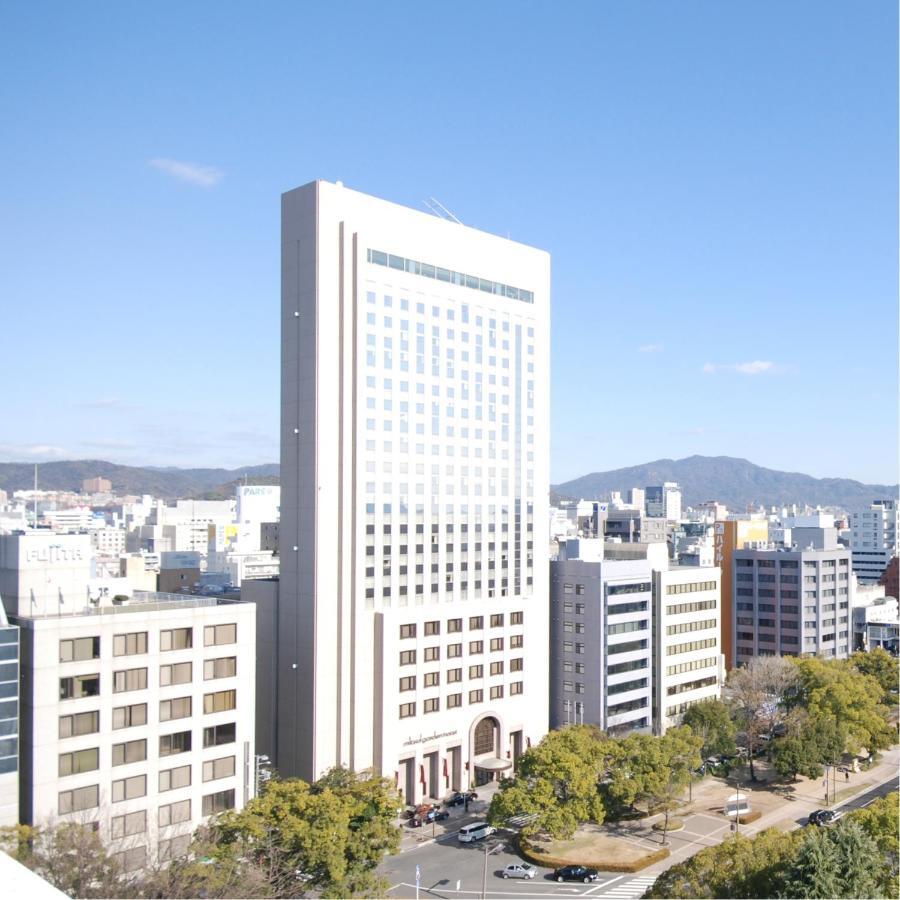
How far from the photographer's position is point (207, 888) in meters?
18.3

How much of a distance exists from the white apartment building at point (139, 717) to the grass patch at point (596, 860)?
9.11 metres

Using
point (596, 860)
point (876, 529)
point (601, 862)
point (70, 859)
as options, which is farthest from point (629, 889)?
A: point (876, 529)

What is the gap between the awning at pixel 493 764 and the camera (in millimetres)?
36125

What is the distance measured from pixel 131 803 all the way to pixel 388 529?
1392 cm

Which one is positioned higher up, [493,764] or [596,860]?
[493,764]

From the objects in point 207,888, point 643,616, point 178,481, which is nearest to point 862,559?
point 643,616

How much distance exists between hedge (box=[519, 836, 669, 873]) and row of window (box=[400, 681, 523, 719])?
6929 mm

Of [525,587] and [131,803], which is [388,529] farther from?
[131,803]

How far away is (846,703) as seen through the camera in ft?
131

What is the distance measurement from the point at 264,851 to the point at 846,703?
27958 millimetres

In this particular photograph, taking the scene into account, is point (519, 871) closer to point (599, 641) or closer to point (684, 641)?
point (599, 641)

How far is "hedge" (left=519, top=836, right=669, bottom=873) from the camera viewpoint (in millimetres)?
28595

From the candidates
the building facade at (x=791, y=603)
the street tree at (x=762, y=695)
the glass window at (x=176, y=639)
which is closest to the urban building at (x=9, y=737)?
the glass window at (x=176, y=639)

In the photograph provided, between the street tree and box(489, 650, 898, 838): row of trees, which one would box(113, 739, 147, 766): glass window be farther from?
the street tree
